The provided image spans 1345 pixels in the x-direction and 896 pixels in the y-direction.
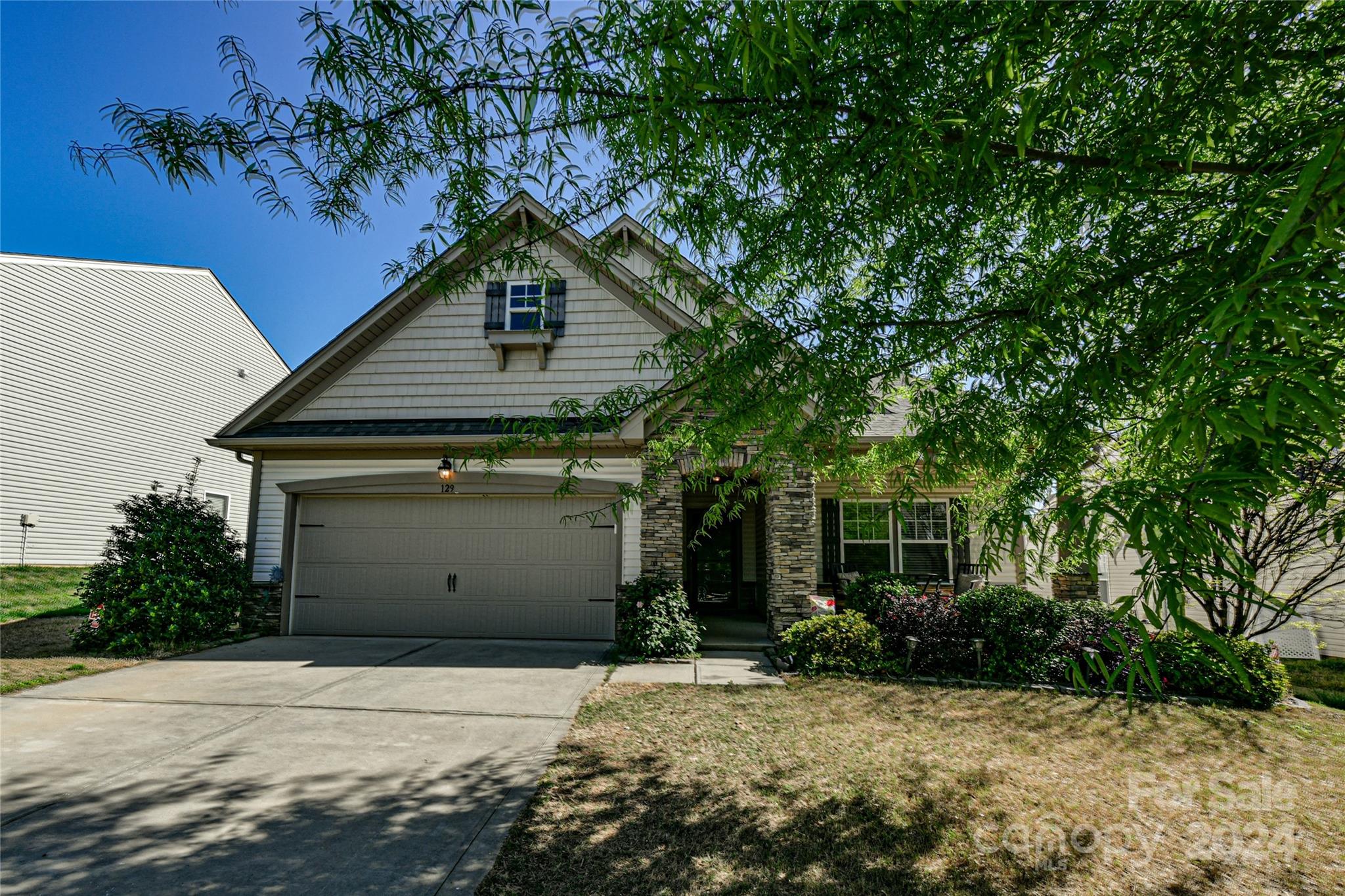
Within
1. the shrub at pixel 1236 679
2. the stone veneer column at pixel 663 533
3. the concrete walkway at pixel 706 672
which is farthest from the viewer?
the stone veneer column at pixel 663 533

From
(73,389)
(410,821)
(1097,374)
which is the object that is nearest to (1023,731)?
(1097,374)

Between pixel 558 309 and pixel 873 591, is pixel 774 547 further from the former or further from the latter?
pixel 558 309

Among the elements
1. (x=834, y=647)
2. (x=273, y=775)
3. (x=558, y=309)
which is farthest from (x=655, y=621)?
(x=558, y=309)

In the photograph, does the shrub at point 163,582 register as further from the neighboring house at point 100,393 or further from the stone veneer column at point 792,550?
the stone veneer column at point 792,550

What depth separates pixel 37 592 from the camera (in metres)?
13.3

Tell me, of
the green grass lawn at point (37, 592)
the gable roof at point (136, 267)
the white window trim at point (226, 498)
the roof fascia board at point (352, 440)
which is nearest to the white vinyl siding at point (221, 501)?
the white window trim at point (226, 498)

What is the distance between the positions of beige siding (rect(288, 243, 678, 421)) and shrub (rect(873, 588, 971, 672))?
5202 millimetres

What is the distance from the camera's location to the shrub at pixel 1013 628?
8.20m

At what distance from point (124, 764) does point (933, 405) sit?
20.8 feet

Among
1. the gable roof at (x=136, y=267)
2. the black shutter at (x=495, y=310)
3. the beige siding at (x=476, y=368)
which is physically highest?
the gable roof at (x=136, y=267)

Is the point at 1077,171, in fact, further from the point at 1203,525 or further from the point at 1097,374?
the point at 1203,525

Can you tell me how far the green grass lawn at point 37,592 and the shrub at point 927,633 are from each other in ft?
47.9

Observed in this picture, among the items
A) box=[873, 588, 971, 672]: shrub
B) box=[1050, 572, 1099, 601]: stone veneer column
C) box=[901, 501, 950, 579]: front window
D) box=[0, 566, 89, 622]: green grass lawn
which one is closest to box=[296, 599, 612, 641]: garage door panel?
box=[873, 588, 971, 672]: shrub

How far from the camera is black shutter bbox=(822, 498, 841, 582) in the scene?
12.7 m
